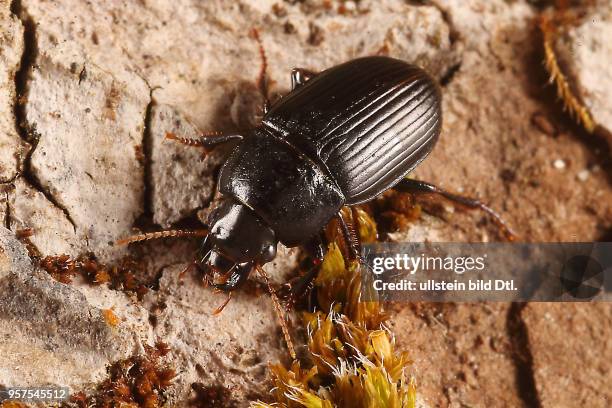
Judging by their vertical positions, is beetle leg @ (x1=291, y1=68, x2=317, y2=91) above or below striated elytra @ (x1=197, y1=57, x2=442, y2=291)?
above

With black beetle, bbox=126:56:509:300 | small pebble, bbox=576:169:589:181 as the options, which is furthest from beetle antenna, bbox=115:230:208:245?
small pebble, bbox=576:169:589:181

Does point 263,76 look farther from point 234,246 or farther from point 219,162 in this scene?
point 234,246

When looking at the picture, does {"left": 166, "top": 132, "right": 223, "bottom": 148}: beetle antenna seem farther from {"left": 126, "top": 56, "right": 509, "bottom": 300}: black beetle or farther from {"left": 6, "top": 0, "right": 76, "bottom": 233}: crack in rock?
{"left": 6, "top": 0, "right": 76, "bottom": 233}: crack in rock

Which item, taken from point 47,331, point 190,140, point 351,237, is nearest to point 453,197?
point 351,237

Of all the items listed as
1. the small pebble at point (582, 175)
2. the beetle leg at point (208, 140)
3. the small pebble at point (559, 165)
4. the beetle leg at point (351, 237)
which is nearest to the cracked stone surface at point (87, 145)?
the beetle leg at point (208, 140)

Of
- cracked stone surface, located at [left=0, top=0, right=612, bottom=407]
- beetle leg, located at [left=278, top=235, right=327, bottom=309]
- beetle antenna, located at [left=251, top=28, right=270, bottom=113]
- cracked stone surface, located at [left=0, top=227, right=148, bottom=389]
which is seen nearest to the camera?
cracked stone surface, located at [left=0, top=227, right=148, bottom=389]

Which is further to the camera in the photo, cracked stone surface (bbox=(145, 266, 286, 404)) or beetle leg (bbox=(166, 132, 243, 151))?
beetle leg (bbox=(166, 132, 243, 151))

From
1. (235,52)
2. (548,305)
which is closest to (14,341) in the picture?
(235,52)
